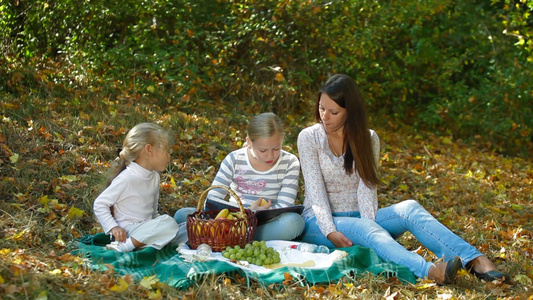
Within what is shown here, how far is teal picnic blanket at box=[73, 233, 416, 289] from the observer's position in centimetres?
356

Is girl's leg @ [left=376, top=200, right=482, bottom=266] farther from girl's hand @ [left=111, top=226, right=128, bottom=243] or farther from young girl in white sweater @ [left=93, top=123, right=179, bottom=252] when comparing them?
girl's hand @ [left=111, top=226, right=128, bottom=243]

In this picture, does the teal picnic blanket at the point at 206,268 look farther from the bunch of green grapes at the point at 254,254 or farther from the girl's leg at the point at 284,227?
the girl's leg at the point at 284,227

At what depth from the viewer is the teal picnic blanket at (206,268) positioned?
356 centimetres

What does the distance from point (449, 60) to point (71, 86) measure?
4.98 meters

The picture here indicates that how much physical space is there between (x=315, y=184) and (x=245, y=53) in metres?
3.99

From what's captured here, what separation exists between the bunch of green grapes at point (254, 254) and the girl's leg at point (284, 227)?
30 centimetres

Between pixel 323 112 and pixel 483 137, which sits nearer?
pixel 323 112

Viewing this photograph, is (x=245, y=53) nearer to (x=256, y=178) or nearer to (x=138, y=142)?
(x=256, y=178)

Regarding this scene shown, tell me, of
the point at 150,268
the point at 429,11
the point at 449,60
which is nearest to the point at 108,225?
the point at 150,268

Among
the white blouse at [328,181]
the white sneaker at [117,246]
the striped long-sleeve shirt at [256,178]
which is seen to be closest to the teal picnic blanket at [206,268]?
the white sneaker at [117,246]

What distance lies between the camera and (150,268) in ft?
12.1

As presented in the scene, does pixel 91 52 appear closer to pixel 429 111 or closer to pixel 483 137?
pixel 429 111

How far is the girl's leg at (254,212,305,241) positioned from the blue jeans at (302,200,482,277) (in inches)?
5.4

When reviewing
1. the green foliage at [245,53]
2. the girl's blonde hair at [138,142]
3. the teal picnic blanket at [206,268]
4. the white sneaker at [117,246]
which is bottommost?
the teal picnic blanket at [206,268]
